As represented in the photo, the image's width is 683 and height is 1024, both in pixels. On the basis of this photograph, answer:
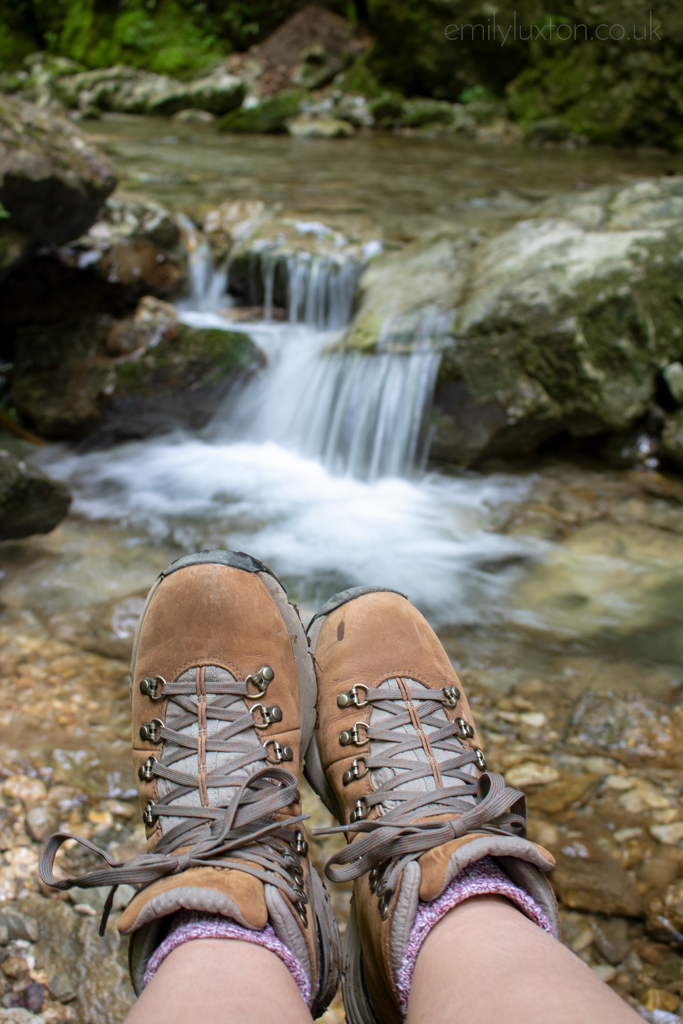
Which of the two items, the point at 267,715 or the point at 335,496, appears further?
the point at 335,496

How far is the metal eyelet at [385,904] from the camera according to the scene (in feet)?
4.13

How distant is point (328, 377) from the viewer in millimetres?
4297

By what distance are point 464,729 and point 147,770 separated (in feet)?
2.53

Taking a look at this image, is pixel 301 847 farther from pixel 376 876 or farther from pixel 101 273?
pixel 101 273

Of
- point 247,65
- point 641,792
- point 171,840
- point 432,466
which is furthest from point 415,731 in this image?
point 247,65

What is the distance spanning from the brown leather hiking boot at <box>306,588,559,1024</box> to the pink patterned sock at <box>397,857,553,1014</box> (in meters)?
0.02

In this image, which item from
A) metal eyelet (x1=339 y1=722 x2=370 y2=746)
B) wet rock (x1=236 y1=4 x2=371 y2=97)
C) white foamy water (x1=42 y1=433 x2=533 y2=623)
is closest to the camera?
metal eyelet (x1=339 y1=722 x2=370 y2=746)

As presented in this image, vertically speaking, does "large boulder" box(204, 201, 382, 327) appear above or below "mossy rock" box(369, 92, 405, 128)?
below

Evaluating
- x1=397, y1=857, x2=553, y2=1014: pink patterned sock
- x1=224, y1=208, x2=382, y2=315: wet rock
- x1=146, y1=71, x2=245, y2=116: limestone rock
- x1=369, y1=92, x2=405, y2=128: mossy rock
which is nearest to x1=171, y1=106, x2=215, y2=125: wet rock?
x1=146, y1=71, x2=245, y2=116: limestone rock

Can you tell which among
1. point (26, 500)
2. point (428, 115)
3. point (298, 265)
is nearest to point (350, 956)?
point (26, 500)

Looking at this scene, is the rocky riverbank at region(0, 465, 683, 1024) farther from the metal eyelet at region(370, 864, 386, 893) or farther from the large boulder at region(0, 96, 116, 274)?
the large boulder at region(0, 96, 116, 274)

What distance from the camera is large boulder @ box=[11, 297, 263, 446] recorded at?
429 cm

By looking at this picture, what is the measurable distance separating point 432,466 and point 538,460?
636mm

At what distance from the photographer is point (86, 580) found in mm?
2861
